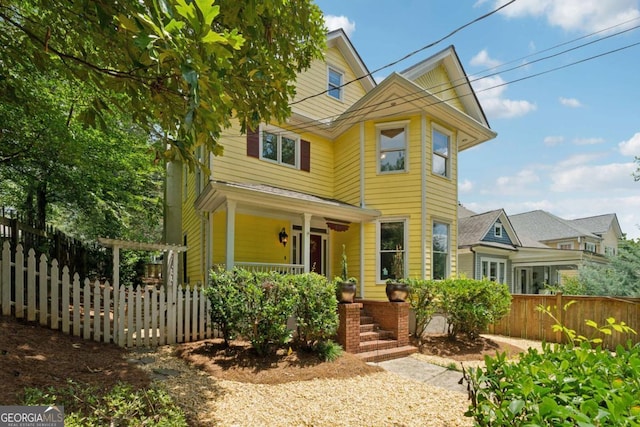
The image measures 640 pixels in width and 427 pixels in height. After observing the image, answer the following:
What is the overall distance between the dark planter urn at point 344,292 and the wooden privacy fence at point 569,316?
4662 mm

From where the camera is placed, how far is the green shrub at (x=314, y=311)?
598 centimetres

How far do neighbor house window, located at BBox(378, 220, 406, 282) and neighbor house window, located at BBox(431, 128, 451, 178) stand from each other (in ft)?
6.90

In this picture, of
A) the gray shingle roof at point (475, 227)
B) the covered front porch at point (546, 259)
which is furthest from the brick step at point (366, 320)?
the covered front porch at point (546, 259)

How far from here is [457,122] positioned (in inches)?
401

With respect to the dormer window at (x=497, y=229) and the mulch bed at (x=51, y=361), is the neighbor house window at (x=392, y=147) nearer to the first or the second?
the mulch bed at (x=51, y=361)

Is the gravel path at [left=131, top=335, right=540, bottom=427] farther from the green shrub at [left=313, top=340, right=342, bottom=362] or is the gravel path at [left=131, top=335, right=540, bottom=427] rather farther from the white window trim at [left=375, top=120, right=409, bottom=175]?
the white window trim at [left=375, top=120, right=409, bottom=175]

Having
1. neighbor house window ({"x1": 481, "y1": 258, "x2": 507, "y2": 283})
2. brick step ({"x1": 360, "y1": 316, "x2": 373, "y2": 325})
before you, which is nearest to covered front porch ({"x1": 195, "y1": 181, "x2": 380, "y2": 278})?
brick step ({"x1": 360, "y1": 316, "x2": 373, "y2": 325})

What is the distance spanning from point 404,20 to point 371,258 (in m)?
6.27

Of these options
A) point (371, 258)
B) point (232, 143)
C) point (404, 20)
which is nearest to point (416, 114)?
point (404, 20)

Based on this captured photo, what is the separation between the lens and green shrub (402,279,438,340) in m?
7.94

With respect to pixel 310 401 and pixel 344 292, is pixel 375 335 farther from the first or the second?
pixel 310 401

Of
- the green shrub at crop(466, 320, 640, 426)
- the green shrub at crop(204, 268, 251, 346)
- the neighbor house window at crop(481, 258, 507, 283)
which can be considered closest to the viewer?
the green shrub at crop(466, 320, 640, 426)

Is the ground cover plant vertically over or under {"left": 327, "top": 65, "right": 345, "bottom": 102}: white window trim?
under

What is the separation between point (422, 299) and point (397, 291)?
3.04 feet
